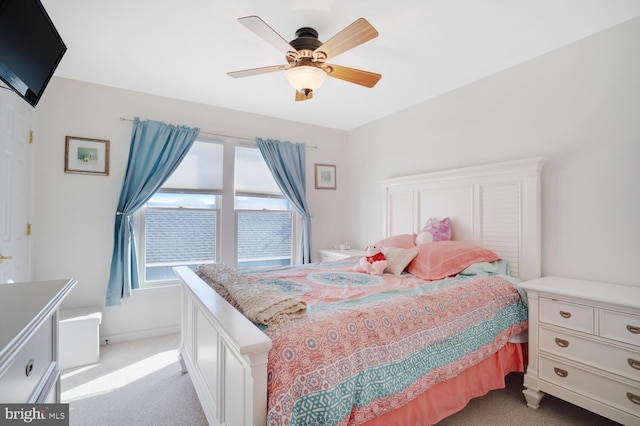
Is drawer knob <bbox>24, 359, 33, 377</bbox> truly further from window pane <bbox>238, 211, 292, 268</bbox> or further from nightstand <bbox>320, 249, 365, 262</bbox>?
nightstand <bbox>320, 249, 365, 262</bbox>

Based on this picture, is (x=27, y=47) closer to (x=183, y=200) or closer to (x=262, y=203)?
(x=183, y=200)

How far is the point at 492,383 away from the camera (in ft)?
6.31

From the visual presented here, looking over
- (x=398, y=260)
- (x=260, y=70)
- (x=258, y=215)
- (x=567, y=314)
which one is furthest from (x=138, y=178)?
(x=567, y=314)

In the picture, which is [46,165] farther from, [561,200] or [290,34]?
[561,200]

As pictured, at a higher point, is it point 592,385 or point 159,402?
point 592,385

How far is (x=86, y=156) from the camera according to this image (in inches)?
117

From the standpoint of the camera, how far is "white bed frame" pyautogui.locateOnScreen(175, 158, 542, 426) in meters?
1.14

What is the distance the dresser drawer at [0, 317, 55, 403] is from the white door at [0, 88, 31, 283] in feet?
4.06

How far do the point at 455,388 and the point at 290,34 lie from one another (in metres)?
2.57

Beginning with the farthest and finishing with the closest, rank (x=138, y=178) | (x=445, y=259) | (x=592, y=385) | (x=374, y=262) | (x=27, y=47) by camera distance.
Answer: (x=138, y=178), (x=374, y=262), (x=445, y=259), (x=592, y=385), (x=27, y=47)

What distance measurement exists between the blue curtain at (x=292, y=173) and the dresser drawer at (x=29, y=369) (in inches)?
118

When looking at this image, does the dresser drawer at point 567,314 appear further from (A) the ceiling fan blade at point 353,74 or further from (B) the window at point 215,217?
(B) the window at point 215,217

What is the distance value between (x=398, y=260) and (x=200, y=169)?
100 inches

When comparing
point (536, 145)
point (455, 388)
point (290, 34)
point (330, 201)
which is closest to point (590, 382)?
point (455, 388)
